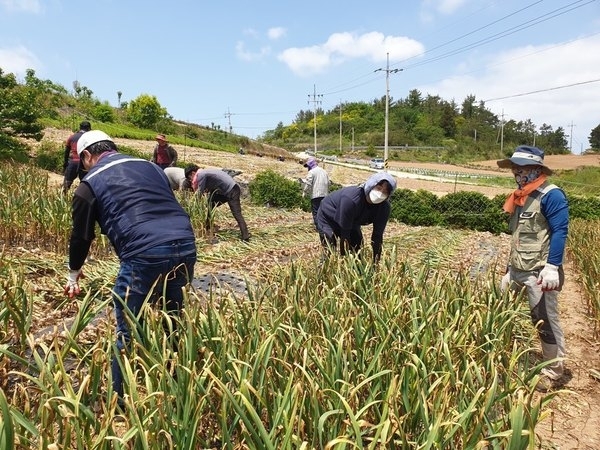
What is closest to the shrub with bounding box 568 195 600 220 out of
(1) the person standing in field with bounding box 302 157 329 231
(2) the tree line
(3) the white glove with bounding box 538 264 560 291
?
Result: (1) the person standing in field with bounding box 302 157 329 231

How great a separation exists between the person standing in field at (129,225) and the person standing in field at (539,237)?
2.10 meters

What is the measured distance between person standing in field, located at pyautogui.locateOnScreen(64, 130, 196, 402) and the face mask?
86.4 inches

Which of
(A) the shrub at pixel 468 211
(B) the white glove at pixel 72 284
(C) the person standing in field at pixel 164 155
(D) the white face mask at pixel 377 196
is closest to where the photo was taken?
(B) the white glove at pixel 72 284

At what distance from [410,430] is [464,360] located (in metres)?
0.44

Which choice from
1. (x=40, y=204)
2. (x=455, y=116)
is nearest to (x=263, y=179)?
(x=40, y=204)

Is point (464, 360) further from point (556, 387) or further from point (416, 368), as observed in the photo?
point (556, 387)

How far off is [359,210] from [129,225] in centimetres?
205

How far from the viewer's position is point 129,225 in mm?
2291

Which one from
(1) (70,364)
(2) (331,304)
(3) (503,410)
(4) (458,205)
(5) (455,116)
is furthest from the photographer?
(5) (455,116)

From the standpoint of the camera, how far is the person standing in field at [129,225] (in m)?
2.27

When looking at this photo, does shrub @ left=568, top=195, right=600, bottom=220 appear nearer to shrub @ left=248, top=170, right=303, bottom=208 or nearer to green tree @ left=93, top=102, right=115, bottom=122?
shrub @ left=248, top=170, right=303, bottom=208

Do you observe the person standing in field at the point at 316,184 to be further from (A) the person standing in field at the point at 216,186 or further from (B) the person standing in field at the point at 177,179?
(B) the person standing in field at the point at 177,179

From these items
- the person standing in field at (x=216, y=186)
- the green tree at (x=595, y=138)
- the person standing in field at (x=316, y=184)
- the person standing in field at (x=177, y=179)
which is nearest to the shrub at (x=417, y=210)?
the person standing in field at (x=316, y=184)

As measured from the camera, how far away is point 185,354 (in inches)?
74.3
